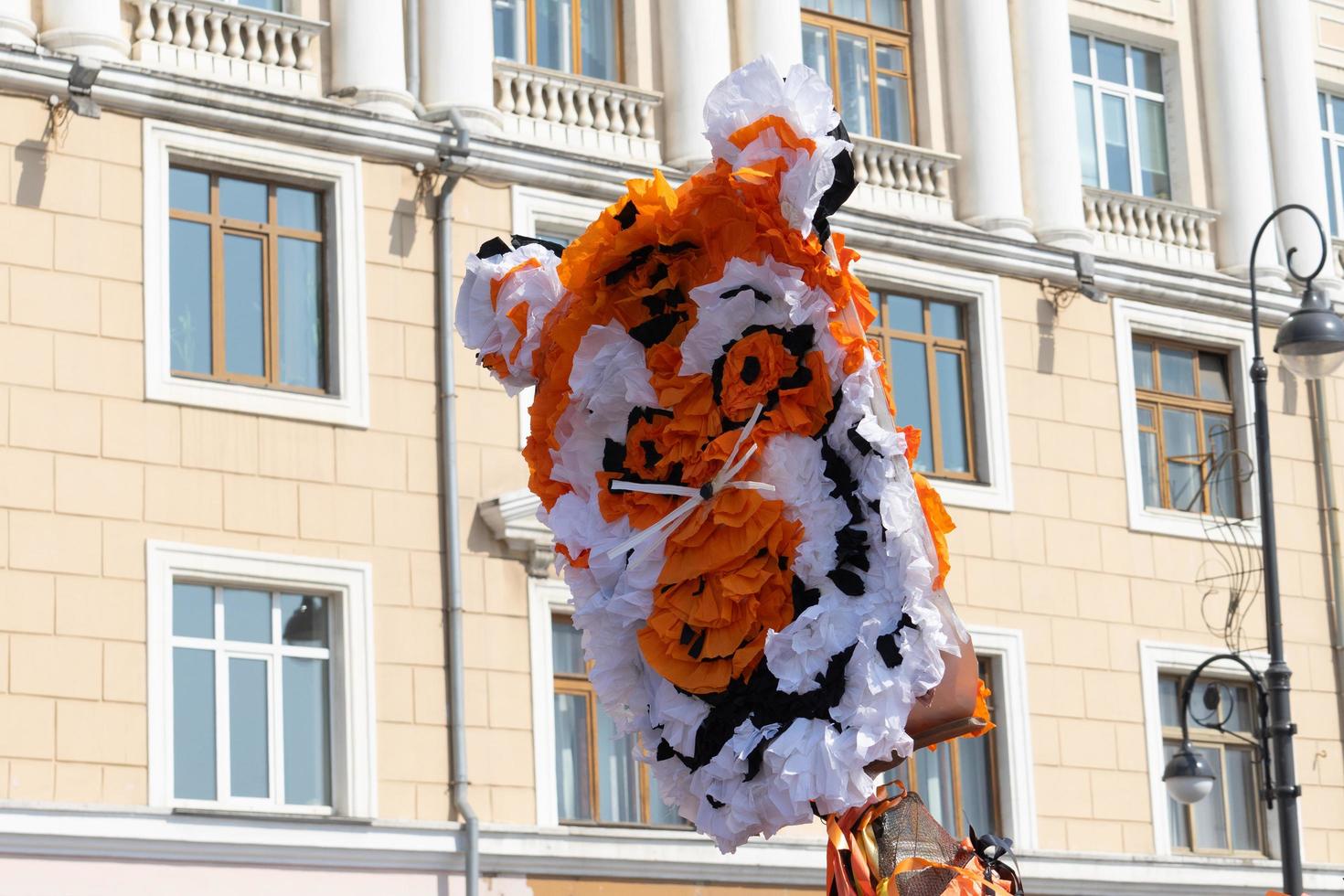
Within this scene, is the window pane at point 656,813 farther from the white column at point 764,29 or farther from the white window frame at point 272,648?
the white column at point 764,29

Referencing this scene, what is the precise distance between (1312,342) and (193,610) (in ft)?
25.3

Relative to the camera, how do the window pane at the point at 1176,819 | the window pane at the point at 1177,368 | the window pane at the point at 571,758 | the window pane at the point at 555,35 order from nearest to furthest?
the window pane at the point at 571,758 < the window pane at the point at 555,35 < the window pane at the point at 1176,819 < the window pane at the point at 1177,368

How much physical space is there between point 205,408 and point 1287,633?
34.9 feet

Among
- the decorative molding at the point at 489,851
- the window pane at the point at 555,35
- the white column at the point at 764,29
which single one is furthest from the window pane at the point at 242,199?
the white column at the point at 764,29

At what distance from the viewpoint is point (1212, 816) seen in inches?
917

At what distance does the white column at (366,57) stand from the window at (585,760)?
409 centimetres

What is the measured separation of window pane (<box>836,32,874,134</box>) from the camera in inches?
901

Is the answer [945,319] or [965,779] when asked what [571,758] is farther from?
[945,319]

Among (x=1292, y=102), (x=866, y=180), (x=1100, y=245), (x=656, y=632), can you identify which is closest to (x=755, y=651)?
(x=656, y=632)

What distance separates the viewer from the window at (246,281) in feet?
60.8

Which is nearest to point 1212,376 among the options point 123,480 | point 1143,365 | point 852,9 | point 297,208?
point 1143,365

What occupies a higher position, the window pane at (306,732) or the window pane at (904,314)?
the window pane at (904,314)

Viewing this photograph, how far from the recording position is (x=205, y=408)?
1822cm

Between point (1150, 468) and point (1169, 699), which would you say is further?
point (1150, 468)
